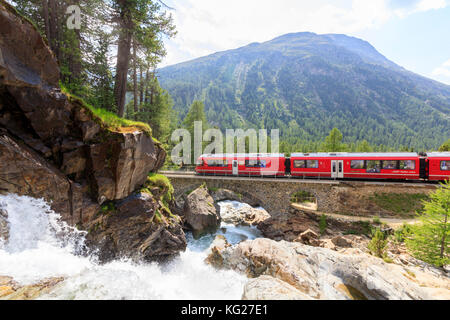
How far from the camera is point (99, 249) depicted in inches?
377

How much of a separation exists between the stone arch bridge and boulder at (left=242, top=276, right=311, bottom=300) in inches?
560

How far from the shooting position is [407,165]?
53.6 ft

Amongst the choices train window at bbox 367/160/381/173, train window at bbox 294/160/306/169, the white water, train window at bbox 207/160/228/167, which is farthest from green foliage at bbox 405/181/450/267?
train window at bbox 207/160/228/167

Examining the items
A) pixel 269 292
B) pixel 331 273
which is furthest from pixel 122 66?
pixel 331 273

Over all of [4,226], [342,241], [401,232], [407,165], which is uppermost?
[407,165]

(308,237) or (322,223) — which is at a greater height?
(322,223)

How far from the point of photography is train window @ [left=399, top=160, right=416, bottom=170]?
16.2 meters

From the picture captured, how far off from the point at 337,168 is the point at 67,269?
2058 centimetres

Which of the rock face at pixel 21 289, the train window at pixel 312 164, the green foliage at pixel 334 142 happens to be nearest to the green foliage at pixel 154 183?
the rock face at pixel 21 289

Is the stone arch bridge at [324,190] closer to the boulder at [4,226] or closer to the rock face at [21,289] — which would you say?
the boulder at [4,226]

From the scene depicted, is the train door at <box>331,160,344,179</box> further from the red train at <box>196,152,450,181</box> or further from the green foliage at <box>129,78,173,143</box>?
the green foliage at <box>129,78,173,143</box>

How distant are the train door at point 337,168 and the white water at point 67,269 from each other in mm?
14447

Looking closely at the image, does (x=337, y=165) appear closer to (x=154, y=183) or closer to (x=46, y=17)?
(x=154, y=183)
